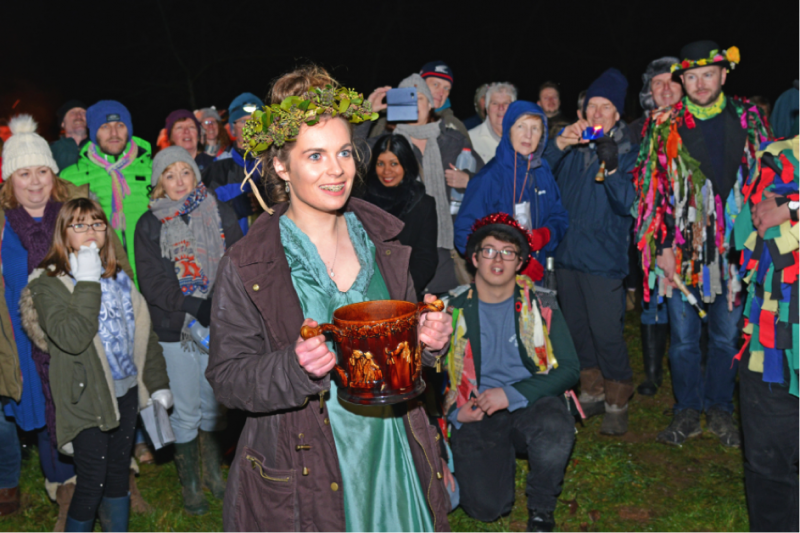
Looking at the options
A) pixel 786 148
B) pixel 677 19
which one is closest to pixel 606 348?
pixel 786 148

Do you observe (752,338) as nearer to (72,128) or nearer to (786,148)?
(786,148)

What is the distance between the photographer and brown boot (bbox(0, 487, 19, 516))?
4449mm

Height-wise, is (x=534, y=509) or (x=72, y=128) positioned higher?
(x=72, y=128)

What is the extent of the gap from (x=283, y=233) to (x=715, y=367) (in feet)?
12.4

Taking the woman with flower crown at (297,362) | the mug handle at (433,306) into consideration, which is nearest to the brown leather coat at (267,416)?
the woman with flower crown at (297,362)

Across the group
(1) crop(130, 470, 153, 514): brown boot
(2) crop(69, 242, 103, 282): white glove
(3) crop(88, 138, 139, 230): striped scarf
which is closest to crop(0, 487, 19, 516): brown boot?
(1) crop(130, 470, 153, 514): brown boot

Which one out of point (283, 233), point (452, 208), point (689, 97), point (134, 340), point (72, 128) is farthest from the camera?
point (72, 128)

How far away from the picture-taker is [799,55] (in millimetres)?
17969

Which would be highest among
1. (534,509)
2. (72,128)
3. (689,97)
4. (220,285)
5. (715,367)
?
(72,128)

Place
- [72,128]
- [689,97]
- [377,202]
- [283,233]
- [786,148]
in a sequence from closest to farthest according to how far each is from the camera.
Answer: [283,233] → [786,148] → [689,97] → [377,202] → [72,128]

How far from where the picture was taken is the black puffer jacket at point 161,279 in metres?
4.27

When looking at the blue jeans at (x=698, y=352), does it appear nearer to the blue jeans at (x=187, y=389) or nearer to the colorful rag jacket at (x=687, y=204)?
the colorful rag jacket at (x=687, y=204)

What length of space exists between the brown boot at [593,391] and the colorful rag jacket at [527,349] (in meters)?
1.29

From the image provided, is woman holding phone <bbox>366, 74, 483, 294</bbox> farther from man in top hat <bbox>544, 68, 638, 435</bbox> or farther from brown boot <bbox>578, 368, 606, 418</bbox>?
brown boot <bbox>578, 368, 606, 418</bbox>
